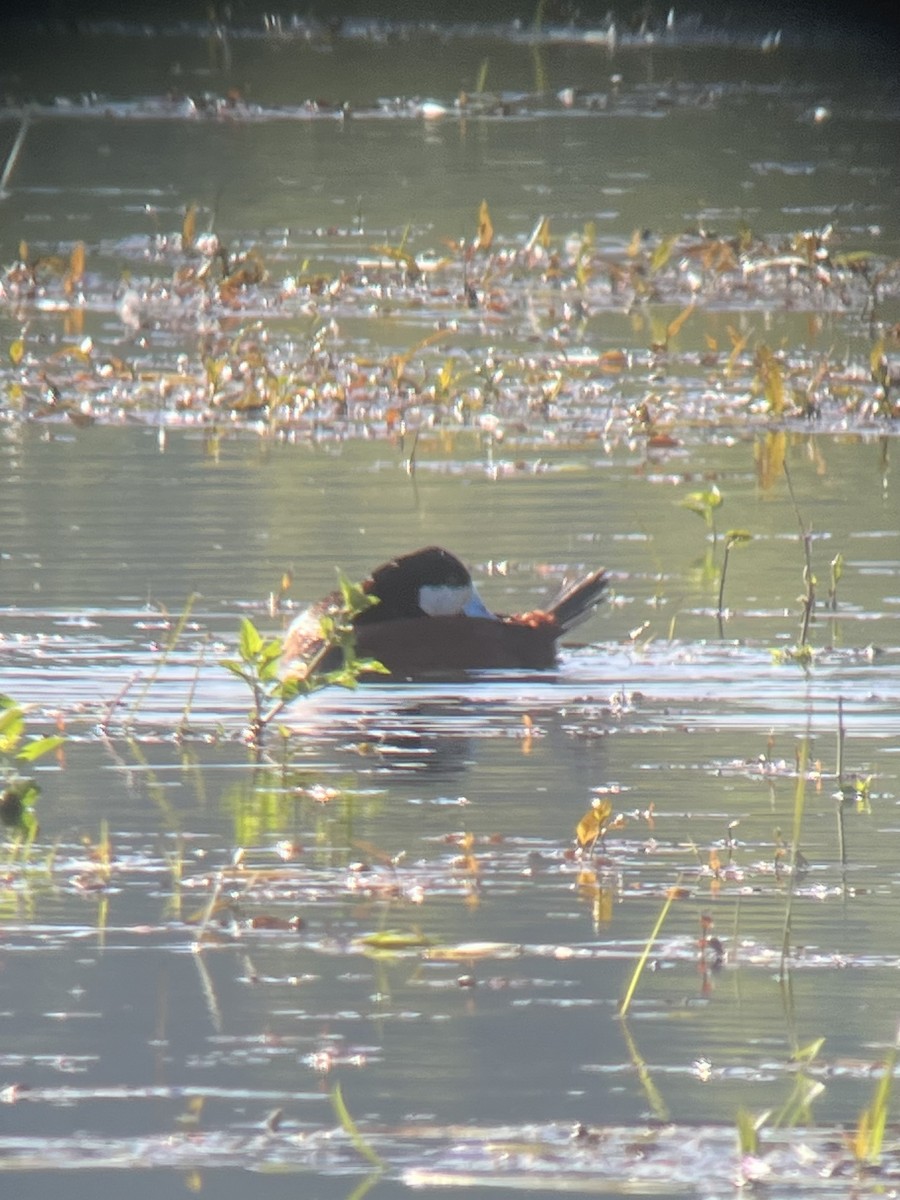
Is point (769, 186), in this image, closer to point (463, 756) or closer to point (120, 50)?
point (120, 50)

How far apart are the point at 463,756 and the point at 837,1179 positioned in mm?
3083

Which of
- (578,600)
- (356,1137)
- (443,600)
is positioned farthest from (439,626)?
(356,1137)

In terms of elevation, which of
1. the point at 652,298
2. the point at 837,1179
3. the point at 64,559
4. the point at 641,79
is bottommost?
the point at 837,1179

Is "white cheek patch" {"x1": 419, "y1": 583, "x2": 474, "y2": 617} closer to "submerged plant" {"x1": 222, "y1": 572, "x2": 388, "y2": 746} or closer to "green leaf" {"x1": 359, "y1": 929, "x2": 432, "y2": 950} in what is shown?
"submerged plant" {"x1": 222, "y1": 572, "x2": 388, "y2": 746}

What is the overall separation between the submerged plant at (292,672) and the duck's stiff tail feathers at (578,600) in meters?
0.94

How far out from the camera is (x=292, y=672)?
7.65m

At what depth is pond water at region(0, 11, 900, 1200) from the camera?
4309 mm

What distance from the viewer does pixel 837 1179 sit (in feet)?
13.0

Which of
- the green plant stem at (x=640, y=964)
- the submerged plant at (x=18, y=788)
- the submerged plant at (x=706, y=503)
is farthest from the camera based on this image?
the submerged plant at (x=706, y=503)

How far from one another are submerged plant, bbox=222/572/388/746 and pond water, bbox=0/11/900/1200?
0.38 feet

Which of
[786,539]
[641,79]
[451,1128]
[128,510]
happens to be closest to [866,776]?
[451,1128]

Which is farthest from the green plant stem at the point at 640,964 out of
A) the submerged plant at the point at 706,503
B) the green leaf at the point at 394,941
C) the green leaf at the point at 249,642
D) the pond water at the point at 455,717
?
the submerged plant at the point at 706,503

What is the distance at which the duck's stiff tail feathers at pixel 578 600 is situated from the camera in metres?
8.41

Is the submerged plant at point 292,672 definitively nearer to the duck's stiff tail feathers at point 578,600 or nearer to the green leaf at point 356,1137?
the duck's stiff tail feathers at point 578,600
